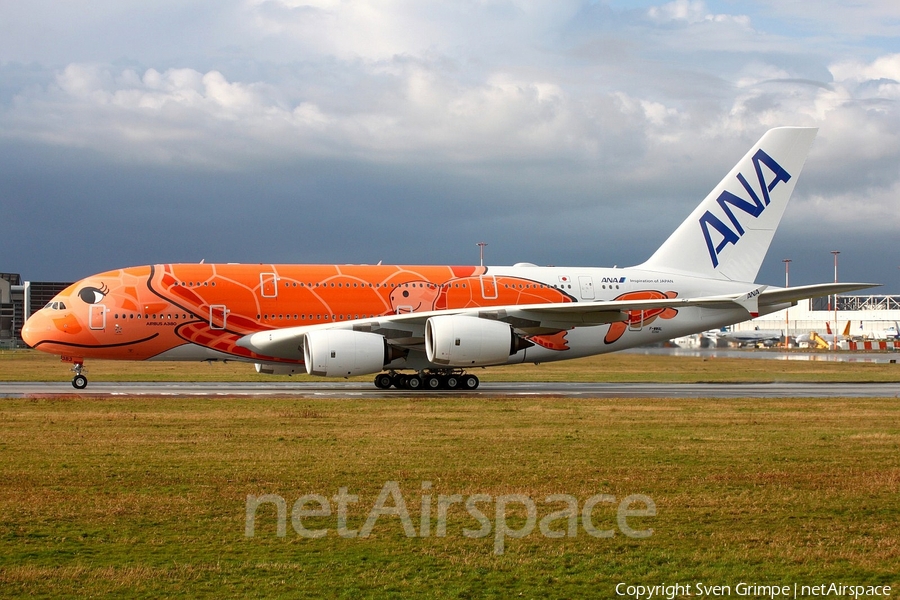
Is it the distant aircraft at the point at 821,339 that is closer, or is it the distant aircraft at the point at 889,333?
the distant aircraft at the point at 821,339

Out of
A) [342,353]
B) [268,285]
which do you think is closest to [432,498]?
[342,353]

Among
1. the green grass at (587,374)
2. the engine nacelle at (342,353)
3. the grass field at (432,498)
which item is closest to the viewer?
the grass field at (432,498)

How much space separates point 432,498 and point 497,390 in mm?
19685

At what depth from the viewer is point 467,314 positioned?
28562 millimetres

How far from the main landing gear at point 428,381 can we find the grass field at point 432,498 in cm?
985

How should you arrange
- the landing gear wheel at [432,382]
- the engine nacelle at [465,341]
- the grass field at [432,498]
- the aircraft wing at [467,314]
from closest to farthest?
the grass field at [432,498]
the engine nacelle at [465,341]
the aircraft wing at [467,314]
the landing gear wheel at [432,382]

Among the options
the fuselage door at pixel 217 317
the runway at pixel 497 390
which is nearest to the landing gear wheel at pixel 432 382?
the runway at pixel 497 390

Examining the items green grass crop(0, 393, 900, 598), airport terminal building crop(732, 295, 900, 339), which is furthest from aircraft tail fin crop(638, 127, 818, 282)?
airport terminal building crop(732, 295, 900, 339)

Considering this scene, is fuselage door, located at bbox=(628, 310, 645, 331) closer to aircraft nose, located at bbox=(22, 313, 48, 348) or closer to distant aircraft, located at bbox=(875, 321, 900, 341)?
aircraft nose, located at bbox=(22, 313, 48, 348)

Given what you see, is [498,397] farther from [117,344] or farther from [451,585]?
[451,585]

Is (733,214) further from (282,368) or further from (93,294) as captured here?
(93,294)

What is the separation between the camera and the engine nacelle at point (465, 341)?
27.3 metres

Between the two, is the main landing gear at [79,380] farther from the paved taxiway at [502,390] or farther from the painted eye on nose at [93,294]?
the painted eye on nose at [93,294]

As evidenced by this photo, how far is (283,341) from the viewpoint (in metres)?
27.8
